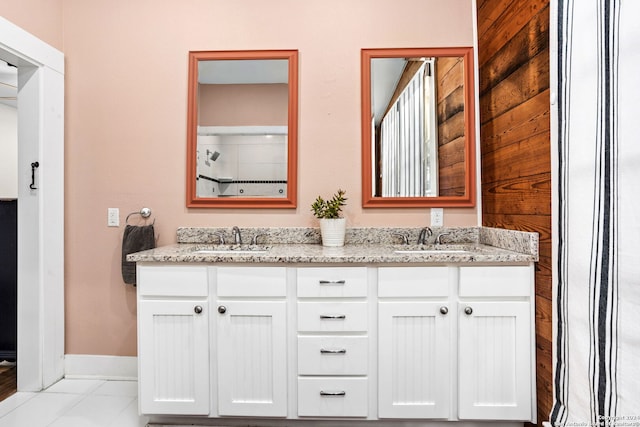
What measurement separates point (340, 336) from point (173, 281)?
81 cm

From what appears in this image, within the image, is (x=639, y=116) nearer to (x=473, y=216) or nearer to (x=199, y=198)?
(x=473, y=216)

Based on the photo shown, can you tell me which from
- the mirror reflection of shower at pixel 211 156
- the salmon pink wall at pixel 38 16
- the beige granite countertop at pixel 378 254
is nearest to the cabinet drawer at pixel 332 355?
the beige granite countertop at pixel 378 254

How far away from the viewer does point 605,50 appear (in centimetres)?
98

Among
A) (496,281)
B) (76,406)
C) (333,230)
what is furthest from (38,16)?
(496,281)

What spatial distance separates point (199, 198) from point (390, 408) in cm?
155

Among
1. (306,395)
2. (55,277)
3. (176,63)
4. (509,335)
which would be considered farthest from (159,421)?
(176,63)

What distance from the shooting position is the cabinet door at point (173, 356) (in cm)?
167

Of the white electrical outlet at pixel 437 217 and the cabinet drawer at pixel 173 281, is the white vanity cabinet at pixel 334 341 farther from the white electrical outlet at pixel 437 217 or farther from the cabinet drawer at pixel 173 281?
the white electrical outlet at pixel 437 217

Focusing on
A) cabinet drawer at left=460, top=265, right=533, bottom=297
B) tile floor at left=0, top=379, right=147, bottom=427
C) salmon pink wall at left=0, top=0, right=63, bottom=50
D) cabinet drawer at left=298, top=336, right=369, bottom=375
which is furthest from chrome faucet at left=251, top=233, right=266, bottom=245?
salmon pink wall at left=0, top=0, right=63, bottom=50

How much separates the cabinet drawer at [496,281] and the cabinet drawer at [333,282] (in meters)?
0.46

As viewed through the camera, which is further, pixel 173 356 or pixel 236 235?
pixel 236 235

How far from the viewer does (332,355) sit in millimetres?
1652

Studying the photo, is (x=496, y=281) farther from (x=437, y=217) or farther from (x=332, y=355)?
(x=332, y=355)

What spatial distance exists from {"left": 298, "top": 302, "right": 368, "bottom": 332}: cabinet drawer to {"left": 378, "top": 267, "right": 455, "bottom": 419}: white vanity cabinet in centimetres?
9
